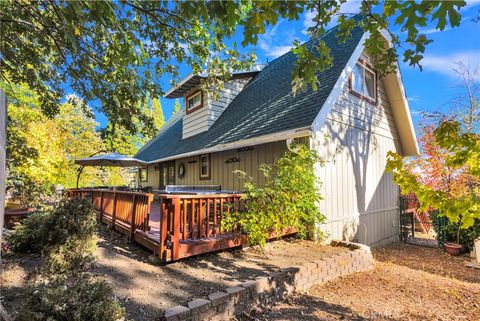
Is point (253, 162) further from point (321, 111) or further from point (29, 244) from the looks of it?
point (29, 244)

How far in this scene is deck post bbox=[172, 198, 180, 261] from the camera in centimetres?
421

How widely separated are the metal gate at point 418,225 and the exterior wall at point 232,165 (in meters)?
6.23

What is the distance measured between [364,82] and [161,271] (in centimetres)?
831

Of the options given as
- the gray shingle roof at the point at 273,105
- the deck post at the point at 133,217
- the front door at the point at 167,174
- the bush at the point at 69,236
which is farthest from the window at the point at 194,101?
the bush at the point at 69,236

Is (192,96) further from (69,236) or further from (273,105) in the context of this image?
(69,236)

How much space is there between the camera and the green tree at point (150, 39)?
1916 millimetres

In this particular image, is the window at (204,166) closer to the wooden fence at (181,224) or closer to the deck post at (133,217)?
the wooden fence at (181,224)

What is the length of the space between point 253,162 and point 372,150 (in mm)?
4399

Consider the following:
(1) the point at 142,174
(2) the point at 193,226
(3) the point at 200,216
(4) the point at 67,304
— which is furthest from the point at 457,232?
(1) the point at 142,174

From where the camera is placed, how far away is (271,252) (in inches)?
205

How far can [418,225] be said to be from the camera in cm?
1197

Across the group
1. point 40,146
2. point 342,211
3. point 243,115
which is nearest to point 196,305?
point 342,211

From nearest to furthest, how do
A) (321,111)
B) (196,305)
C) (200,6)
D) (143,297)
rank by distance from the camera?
1. (200,6)
2. (196,305)
3. (143,297)
4. (321,111)

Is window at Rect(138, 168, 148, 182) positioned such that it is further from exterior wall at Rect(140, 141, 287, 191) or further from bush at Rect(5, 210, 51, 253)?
bush at Rect(5, 210, 51, 253)
